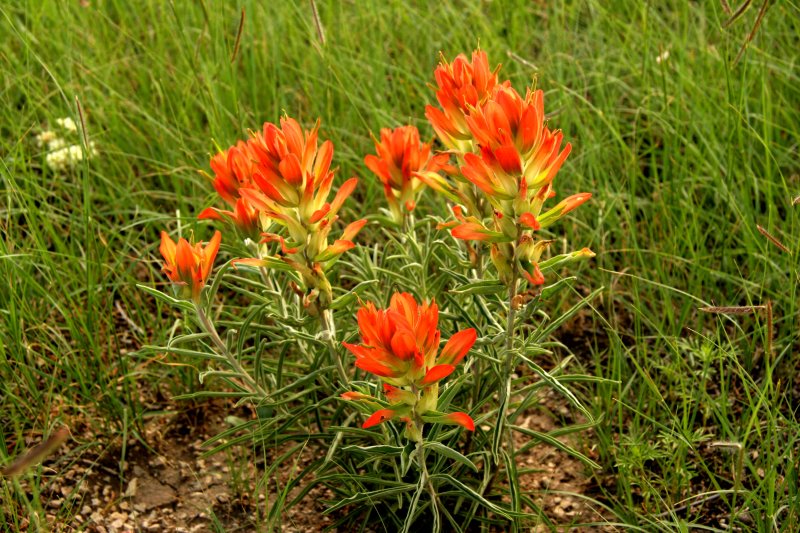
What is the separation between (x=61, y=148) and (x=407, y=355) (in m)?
1.85

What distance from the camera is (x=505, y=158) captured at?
5.09ft

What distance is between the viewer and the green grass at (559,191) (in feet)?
7.36

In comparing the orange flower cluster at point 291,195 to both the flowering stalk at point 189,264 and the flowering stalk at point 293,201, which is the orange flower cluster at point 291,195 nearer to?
the flowering stalk at point 293,201

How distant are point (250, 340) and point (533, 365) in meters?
1.10

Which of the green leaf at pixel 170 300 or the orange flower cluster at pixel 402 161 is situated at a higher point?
the orange flower cluster at pixel 402 161

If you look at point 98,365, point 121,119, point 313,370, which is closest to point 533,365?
point 313,370

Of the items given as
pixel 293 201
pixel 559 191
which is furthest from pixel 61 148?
pixel 559 191

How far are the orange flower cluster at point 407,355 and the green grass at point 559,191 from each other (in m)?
0.54

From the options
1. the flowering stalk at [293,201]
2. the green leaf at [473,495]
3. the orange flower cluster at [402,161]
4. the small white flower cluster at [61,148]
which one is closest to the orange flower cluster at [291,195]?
the flowering stalk at [293,201]

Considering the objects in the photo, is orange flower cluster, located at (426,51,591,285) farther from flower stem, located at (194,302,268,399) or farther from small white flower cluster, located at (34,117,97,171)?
small white flower cluster, located at (34,117,97,171)

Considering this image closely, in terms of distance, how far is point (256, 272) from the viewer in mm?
2045

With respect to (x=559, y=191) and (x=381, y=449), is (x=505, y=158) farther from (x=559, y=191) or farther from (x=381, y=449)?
(x=559, y=191)

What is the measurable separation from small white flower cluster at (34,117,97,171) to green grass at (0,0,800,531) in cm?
7

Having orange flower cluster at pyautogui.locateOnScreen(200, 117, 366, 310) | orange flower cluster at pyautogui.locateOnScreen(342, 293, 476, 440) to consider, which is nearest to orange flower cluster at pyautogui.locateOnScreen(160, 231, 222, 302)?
orange flower cluster at pyautogui.locateOnScreen(200, 117, 366, 310)
